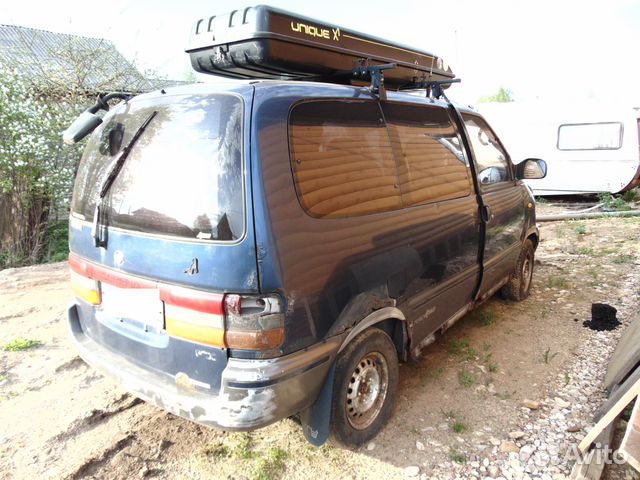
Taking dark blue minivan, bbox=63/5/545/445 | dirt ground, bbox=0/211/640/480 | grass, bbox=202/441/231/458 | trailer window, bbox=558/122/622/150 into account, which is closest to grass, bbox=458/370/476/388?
dirt ground, bbox=0/211/640/480

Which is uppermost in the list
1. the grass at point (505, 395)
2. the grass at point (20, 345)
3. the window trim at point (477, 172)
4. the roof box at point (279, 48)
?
the roof box at point (279, 48)

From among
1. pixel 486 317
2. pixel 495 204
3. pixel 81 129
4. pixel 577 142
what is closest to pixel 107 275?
pixel 81 129

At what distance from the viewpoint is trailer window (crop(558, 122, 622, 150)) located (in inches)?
404

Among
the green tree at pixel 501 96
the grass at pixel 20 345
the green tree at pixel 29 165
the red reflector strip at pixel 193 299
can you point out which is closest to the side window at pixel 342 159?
the red reflector strip at pixel 193 299

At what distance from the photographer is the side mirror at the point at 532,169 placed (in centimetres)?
396

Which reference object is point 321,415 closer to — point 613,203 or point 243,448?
point 243,448

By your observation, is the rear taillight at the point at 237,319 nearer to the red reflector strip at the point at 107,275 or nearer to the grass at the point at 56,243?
the red reflector strip at the point at 107,275

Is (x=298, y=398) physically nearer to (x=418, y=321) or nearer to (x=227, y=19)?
(x=418, y=321)

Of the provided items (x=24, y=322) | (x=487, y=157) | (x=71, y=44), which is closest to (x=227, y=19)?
(x=487, y=157)

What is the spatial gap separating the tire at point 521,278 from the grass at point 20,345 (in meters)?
4.39

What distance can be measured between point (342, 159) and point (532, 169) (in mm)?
2554

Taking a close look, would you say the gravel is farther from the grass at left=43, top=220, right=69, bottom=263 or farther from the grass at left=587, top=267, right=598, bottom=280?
the grass at left=43, top=220, right=69, bottom=263

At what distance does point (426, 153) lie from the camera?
2.88 m

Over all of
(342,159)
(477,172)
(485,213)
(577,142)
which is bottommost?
(485,213)
